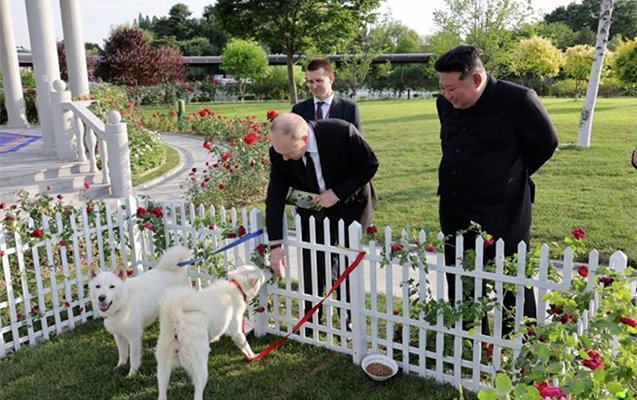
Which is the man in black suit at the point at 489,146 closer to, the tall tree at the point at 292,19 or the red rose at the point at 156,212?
the red rose at the point at 156,212

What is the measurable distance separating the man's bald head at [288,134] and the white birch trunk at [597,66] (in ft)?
32.0

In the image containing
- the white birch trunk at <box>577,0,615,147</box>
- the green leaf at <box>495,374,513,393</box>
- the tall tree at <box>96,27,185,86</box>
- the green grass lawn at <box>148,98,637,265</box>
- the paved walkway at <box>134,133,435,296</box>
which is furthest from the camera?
the tall tree at <box>96,27,185,86</box>

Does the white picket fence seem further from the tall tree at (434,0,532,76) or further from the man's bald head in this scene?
the tall tree at (434,0,532,76)

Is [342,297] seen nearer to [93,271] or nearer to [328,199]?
[328,199]

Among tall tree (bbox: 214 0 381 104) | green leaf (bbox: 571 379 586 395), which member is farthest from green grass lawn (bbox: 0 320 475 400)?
tall tree (bbox: 214 0 381 104)

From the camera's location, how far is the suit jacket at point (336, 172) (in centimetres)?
365

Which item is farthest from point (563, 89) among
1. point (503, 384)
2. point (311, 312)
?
point (503, 384)

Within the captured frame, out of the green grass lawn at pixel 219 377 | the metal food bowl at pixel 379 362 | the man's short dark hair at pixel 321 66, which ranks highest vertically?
the man's short dark hair at pixel 321 66

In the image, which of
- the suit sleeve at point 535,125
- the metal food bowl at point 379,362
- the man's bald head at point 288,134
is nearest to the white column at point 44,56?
the man's bald head at point 288,134

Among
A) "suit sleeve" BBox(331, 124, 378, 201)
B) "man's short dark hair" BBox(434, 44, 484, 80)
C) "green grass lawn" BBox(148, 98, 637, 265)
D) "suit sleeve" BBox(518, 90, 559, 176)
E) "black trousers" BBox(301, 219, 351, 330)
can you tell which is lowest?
"green grass lawn" BBox(148, 98, 637, 265)

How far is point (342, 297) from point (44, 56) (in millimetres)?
9065

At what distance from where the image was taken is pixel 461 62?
297 centimetres

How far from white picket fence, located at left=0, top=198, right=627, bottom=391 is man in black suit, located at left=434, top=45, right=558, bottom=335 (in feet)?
1.06

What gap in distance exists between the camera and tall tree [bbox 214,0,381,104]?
14.1 metres
